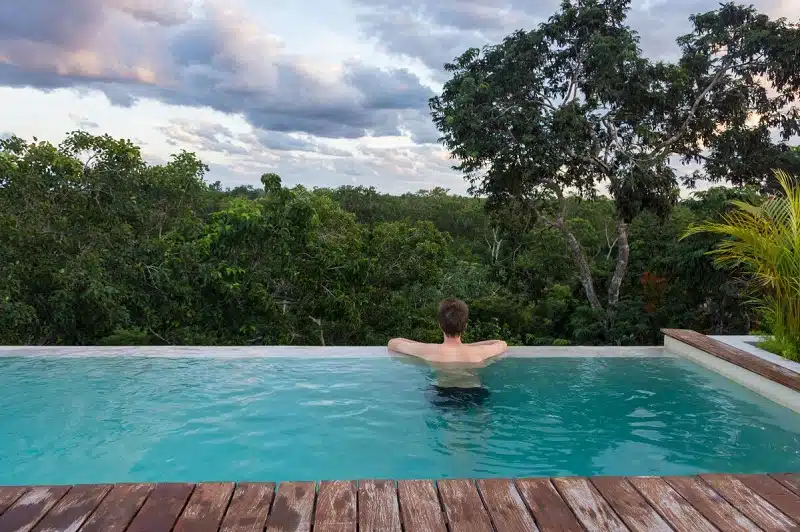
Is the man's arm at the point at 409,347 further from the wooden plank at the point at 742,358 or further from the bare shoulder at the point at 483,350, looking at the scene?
the wooden plank at the point at 742,358

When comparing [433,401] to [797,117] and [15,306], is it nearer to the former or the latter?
[15,306]

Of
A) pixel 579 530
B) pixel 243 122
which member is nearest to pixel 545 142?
pixel 243 122

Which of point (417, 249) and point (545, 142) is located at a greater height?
point (545, 142)

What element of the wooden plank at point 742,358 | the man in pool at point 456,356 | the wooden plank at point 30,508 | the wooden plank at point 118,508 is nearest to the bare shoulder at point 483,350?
the man in pool at point 456,356

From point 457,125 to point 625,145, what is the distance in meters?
3.03

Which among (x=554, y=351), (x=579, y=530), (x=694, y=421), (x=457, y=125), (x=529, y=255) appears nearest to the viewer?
(x=579, y=530)

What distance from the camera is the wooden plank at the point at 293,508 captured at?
2037mm

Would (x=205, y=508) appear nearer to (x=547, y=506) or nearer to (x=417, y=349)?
(x=547, y=506)

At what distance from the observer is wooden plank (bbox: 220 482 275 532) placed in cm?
203

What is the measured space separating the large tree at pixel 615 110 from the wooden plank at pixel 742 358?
Answer: 4.51m

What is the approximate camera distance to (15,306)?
6289 mm

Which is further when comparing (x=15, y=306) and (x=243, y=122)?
(x=243, y=122)

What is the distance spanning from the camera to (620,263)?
35.8 ft

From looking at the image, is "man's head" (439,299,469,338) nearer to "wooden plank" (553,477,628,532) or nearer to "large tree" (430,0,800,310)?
"wooden plank" (553,477,628,532)
